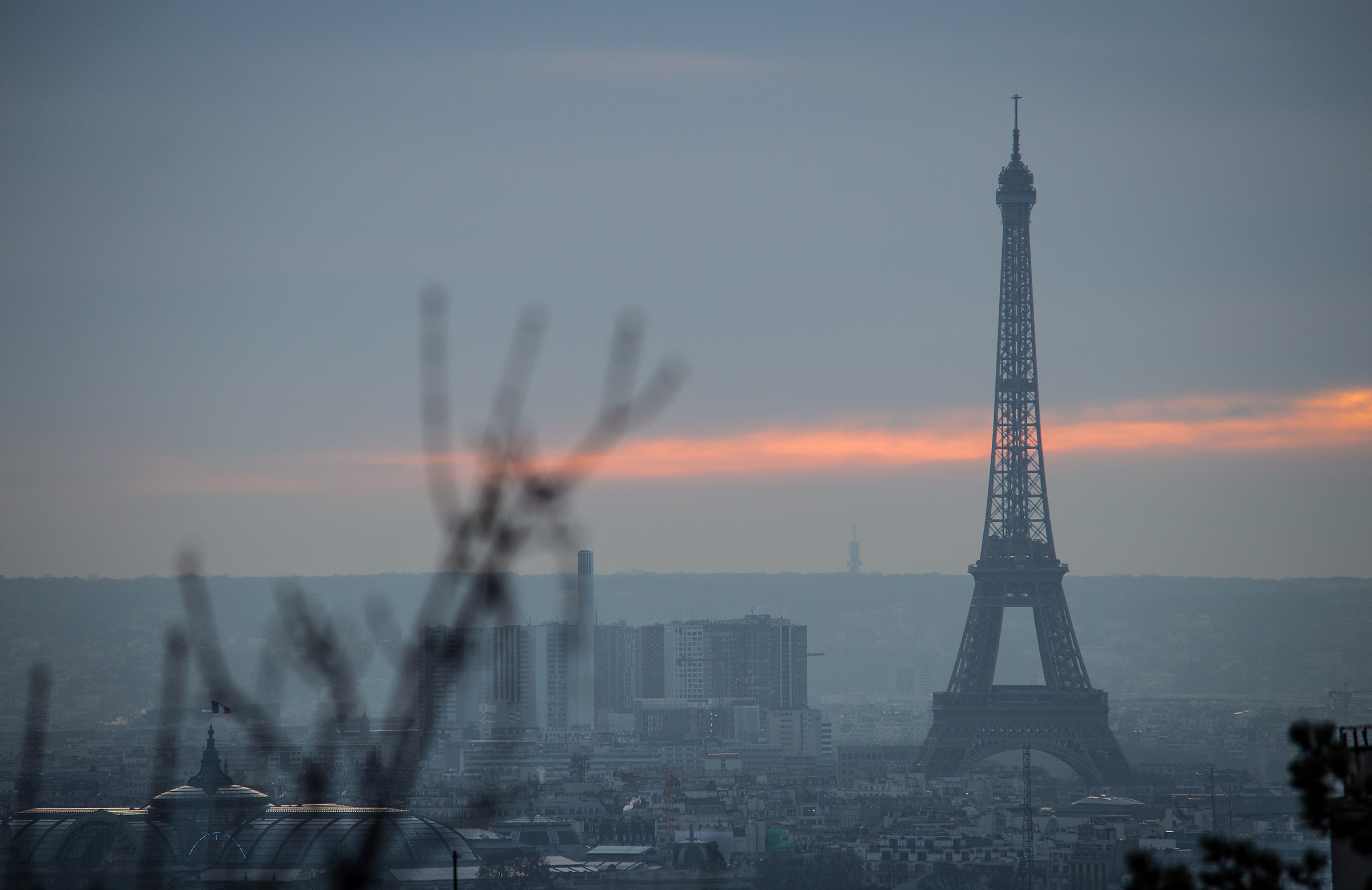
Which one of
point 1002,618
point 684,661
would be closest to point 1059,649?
point 1002,618

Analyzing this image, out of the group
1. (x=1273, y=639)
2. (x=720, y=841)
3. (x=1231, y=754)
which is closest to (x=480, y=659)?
(x=720, y=841)

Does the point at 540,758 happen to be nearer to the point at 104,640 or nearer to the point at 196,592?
the point at 104,640

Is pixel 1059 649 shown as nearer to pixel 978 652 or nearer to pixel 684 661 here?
pixel 978 652

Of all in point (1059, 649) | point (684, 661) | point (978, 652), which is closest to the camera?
point (1059, 649)

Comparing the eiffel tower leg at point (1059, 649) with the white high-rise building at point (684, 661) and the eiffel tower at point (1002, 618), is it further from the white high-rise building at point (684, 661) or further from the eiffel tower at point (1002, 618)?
the white high-rise building at point (684, 661)

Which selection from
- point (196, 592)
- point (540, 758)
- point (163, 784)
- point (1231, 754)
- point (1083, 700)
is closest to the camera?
point (196, 592)

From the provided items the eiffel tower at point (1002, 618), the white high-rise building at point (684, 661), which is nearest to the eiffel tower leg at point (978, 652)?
the eiffel tower at point (1002, 618)

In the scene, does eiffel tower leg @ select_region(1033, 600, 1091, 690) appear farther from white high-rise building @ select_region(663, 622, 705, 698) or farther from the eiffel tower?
white high-rise building @ select_region(663, 622, 705, 698)

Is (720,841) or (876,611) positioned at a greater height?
(876,611)
